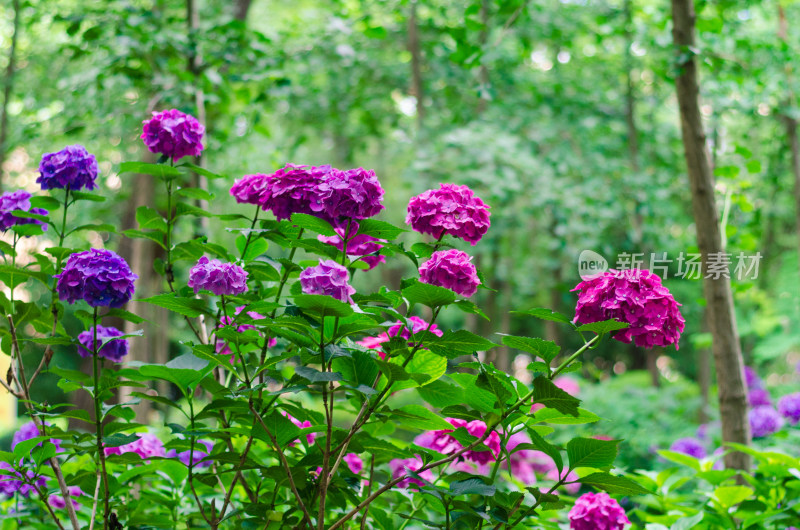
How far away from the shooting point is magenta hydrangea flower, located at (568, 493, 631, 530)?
1688 millimetres

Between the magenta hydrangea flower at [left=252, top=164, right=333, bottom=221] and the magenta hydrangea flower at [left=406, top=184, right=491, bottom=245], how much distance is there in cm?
19

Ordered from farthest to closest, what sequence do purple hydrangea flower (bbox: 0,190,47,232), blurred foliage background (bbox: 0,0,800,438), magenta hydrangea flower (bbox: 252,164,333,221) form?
blurred foliage background (bbox: 0,0,800,438), purple hydrangea flower (bbox: 0,190,47,232), magenta hydrangea flower (bbox: 252,164,333,221)

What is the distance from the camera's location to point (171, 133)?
1.60 m

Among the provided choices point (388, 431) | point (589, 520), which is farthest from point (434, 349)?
point (589, 520)

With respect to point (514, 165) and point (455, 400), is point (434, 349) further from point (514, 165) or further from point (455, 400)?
point (514, 165)

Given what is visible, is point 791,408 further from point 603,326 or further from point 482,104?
point 482,104

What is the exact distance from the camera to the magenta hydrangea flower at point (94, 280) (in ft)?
4.51

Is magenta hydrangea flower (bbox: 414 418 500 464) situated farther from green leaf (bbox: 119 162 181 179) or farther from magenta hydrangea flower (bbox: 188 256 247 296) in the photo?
green leaf (bbox: 119 162 181 179)

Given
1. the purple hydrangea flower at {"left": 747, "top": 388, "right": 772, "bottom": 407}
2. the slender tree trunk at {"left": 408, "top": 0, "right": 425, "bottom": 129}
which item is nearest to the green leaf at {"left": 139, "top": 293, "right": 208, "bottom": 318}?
the purple hydrangea flower at {"left": 747, "top": 388, "right": 772, "bottom": 407}

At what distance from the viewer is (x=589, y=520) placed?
1.70m

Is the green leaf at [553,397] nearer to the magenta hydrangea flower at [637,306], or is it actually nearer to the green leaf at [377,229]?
the magenta hydrangea flower at [637,306]

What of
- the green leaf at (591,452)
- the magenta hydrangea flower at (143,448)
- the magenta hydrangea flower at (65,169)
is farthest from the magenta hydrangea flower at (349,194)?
the magenta hydrangea flower at (143,448)

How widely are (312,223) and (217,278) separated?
0.20 metres

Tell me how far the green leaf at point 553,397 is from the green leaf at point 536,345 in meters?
0.05
